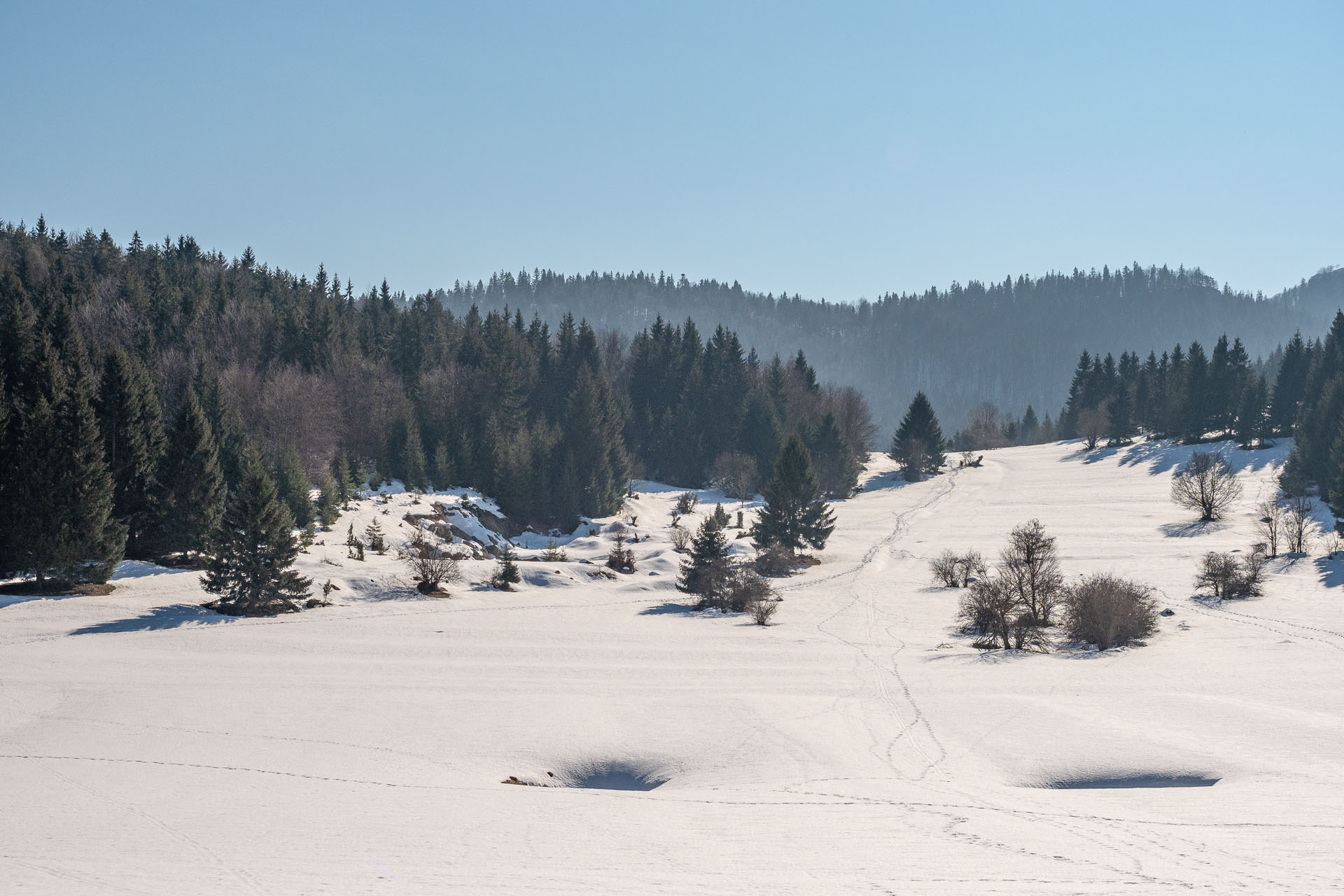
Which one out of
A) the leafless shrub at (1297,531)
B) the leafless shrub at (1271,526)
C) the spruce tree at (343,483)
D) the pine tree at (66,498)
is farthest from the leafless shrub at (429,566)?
the leafless shrub at (1297,531)

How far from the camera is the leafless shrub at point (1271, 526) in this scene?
38.2 m

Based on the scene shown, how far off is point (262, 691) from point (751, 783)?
1152cm

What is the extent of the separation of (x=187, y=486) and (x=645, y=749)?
27.0 meters

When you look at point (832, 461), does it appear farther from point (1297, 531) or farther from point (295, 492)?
point (295, 492)

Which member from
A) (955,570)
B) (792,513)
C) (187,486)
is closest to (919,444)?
(792,513)

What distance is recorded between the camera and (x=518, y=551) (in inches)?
1902

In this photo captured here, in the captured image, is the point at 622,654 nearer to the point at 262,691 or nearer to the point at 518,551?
the point at 262,691

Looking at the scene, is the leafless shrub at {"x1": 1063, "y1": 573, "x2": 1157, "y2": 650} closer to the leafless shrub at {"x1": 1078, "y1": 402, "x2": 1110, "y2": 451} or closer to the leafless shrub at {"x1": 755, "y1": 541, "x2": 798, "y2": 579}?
the leafless shrub at {"x1": 755, "y1": 541, "x2": 798, "y2": 579}

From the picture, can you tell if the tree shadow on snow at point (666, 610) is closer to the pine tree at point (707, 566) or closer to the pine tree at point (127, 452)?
the pine tree at point (707, 566)

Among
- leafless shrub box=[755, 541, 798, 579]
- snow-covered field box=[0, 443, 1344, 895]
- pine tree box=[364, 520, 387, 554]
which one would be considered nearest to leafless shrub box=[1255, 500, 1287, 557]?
snow-covered field box=[0, 443, 1344, 895]

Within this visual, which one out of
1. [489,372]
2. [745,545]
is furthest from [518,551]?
[489,372]

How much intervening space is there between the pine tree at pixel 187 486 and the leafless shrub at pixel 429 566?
7884 mm

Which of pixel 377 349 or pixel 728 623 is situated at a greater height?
pixel 377 349

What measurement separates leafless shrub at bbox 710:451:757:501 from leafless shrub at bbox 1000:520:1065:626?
131 feet
